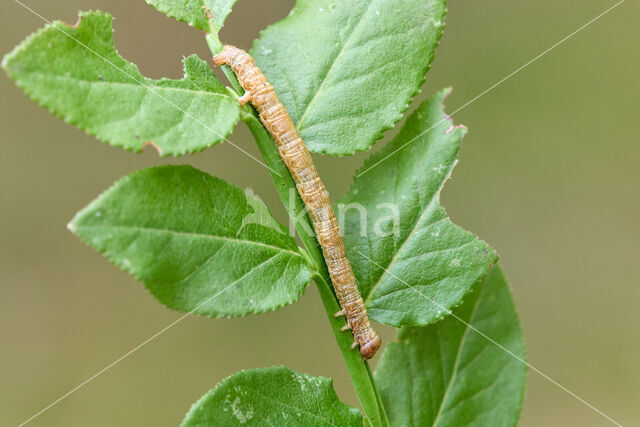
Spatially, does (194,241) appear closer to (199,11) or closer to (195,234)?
(195,234)

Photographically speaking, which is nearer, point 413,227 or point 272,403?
point 272,403

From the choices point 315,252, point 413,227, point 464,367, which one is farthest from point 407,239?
point 464,367

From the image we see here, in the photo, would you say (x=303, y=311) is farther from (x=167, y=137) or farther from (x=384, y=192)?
(x=167, y=137)

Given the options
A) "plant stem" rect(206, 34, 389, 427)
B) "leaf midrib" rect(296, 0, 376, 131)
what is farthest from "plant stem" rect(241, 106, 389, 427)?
"leaf midrib" rect(296, 0, 376, 131)

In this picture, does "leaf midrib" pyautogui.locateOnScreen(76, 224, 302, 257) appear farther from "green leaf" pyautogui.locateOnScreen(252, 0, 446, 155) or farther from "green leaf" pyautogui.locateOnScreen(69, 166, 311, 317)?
"green leaf" pyautogui.locateOnScreen(252, 0, 446, 155)

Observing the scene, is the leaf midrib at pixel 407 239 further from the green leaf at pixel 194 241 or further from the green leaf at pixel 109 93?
the green leaf at pixel 109 93

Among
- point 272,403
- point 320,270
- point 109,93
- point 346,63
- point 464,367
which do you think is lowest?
point 464,367

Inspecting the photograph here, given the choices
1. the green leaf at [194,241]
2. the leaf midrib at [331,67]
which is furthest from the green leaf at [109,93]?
the leaf midrib at [331,67]
